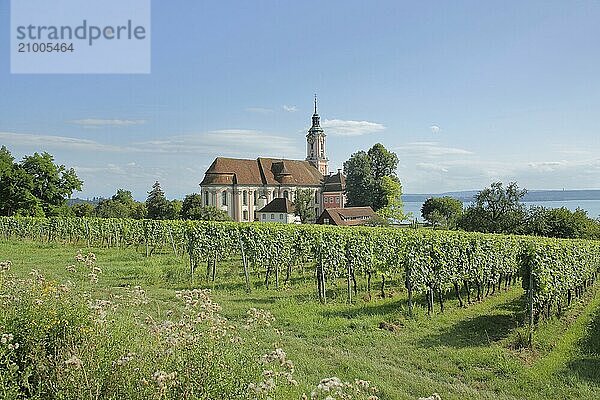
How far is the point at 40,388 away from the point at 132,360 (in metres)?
0.79

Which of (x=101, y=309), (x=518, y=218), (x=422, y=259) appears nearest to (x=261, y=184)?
(x=518, y=218)

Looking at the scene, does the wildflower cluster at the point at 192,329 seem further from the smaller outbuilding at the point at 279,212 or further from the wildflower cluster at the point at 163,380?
the smaller outbuilding at the point at 279,212

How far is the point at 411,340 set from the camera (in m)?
10.4

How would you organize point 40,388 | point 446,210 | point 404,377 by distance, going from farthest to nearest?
point 446,210
point 404,377
point 40,388

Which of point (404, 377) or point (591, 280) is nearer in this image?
point (404, 377)

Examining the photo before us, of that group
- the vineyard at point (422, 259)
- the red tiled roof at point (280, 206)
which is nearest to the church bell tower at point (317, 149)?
the red tiled roof at point (280, 206)

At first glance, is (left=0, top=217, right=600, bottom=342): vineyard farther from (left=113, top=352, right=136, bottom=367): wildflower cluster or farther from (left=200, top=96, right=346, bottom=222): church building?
(left=200, top=96, right=346, bottom=222): church building

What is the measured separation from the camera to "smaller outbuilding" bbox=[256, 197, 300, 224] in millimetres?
67125

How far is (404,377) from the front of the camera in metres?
7.86


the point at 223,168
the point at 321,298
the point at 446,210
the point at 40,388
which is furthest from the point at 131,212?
the point at 40,388

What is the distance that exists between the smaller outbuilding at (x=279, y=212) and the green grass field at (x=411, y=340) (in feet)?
163

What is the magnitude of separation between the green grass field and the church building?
174 ft

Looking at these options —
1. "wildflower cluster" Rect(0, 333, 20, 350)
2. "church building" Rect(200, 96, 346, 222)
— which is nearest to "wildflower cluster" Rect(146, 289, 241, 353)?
"wildflower cluster" Rect(0, 333, 20, 350)

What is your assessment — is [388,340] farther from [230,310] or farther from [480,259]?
[480,259]
